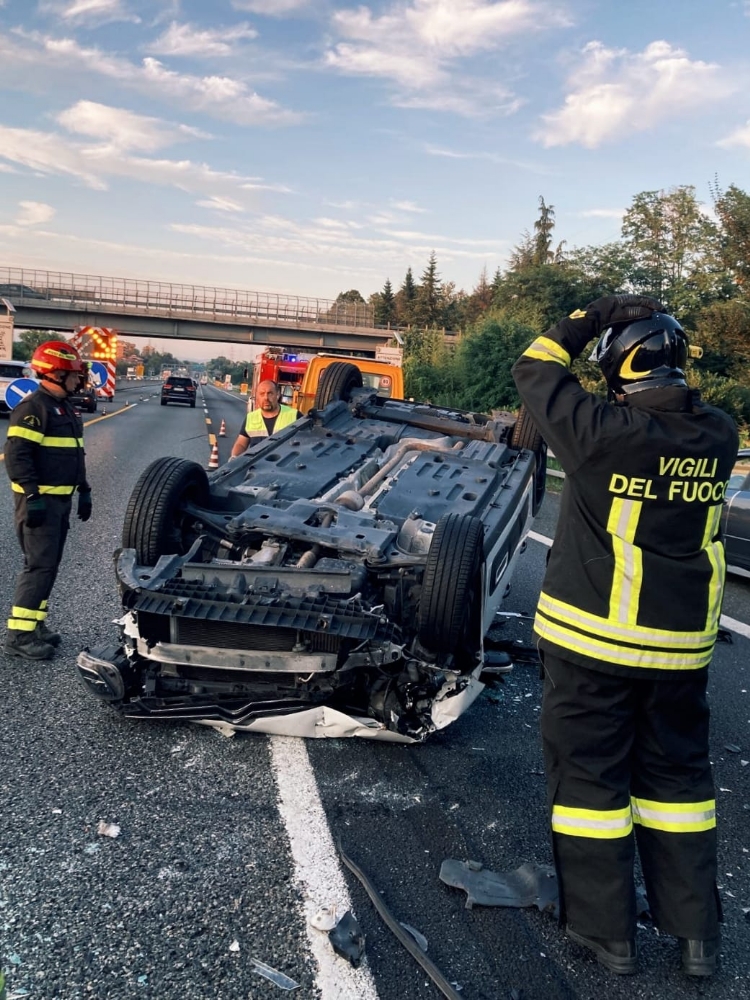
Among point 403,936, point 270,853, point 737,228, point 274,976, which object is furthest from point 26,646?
point 737,228

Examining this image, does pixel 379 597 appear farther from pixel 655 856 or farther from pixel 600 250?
pixel 600 250

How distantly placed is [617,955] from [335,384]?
5302mm

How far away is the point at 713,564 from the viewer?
101 inches

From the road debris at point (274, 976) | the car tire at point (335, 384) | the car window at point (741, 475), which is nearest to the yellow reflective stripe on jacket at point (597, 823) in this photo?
the road debris at point (274, 976)

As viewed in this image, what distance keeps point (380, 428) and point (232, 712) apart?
3.41m

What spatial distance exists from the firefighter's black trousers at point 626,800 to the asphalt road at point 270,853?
20 centimetres

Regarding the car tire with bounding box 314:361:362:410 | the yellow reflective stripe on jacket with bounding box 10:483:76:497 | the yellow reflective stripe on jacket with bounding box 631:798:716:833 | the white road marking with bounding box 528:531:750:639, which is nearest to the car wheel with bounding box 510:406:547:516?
the car tire with bounding box 314:361:362:410

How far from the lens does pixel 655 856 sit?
2557mm

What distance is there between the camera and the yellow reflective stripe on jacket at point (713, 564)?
8.35 ft

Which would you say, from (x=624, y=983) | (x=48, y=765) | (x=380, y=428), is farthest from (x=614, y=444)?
(x=380, y=428)

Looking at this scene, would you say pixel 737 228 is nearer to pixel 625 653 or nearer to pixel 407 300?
pixel 625 653

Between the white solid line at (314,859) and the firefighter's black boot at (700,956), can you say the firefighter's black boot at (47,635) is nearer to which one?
the white solid line at (314,859)

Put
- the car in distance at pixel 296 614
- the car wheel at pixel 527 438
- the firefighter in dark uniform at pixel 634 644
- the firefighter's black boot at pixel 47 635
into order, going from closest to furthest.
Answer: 1. the firefighter in dark uniform at pixel 634 644
2. the car in distance at pixel 296 614
3. the firefighter's black boot at pixel 47 635
4. the car wheel at pixel 527 438

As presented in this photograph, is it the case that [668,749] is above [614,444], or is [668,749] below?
below
